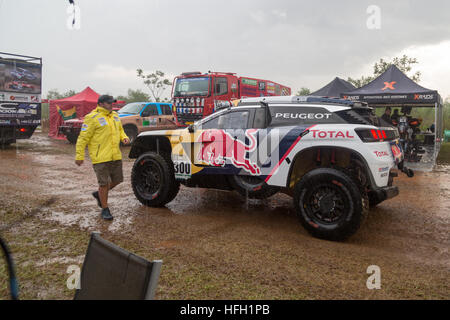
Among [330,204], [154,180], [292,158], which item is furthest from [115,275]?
[154,180]

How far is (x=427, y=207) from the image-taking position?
6.24 m

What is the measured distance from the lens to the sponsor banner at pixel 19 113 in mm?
13359

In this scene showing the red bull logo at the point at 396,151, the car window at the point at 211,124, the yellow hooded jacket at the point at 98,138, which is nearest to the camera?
the red bull logo at the point at 396,151

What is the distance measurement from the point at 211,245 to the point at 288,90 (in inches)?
666

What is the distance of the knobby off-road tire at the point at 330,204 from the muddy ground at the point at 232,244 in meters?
0.19

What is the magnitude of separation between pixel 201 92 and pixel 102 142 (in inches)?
375

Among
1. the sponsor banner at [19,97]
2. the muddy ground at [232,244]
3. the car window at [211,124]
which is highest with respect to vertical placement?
the sponsor banner at [19,97]

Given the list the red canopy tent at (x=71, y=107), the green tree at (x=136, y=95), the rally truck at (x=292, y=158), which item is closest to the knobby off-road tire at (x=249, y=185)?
the rally truck at (x=292, y=158)

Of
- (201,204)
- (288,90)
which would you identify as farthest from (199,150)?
(288,90)

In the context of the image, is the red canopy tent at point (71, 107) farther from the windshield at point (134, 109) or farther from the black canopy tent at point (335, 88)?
the black canopy tent at point (335, 88)

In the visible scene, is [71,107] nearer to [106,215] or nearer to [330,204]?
[106,215]

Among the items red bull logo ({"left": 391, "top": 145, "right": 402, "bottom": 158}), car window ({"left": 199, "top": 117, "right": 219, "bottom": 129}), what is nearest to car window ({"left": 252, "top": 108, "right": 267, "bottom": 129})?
car window ({"left": 199, "top": 117, "right": 219, "bottom": 129})

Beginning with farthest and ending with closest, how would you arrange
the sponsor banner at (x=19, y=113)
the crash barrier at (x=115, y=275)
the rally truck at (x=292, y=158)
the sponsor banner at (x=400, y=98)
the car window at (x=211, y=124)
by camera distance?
the sponsor banner at (x=19, y=113) → the sponsor banner at (x=400, y=98) → the car window at (x=211, y=124) → the rally truck at (x=292, y=158) → the crash barrier at (x=115, y=275)

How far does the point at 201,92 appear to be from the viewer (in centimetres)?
1434
